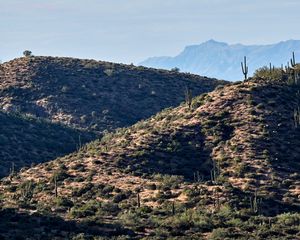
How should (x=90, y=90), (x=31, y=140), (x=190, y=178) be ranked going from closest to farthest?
(x=190, y=178) < (x=31, y=140) < (x=90, y=90)

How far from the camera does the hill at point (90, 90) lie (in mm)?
98750

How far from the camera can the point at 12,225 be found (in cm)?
3647

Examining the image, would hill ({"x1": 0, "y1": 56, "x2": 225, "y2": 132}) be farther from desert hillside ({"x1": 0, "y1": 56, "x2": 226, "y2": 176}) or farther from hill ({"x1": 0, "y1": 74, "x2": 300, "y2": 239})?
hill ({"x1": 0, "y1": 74, "x2": 300, "y2": 239})

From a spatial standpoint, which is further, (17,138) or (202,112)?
(17,138)

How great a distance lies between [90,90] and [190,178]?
2285 inches

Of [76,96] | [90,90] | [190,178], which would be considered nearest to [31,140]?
[76,96]

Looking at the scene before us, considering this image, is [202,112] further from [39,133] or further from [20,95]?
[20,95]

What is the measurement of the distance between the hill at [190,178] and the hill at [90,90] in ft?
110

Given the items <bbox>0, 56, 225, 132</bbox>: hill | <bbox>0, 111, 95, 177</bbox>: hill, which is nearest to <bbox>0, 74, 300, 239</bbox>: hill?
<bbox>0, 111, 95, 177</bbox>: hill

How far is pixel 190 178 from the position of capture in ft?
169

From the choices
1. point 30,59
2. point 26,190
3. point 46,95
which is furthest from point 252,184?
point 30,59

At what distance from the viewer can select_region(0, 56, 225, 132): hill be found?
9875 centimetres

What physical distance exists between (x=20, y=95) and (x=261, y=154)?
60.0 metres

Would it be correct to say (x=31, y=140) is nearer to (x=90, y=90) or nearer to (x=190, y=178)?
(x=190, y=178)
